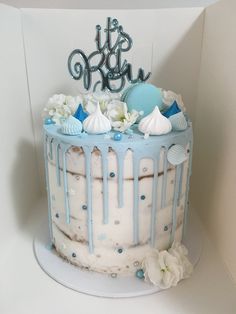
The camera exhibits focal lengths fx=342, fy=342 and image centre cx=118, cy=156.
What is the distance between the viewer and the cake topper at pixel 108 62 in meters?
1.15

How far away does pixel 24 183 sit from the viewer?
46.6 inches

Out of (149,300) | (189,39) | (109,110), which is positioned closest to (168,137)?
(109,110)

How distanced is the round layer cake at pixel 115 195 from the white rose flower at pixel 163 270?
1.5 inches

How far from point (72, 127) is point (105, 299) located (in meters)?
0.44

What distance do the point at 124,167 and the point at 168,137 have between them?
0.13 meters

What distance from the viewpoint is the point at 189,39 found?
3.85 ft

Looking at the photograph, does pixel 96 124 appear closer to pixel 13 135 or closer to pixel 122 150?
pixel 122 150

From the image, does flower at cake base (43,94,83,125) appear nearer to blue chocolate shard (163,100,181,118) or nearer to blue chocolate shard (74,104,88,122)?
blue chocolate shard (74,104,88,122)

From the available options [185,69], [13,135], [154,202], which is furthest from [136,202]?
[185,69]

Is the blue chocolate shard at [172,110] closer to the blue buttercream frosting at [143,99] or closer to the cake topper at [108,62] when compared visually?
the blue buttercream frosting at [143,99]

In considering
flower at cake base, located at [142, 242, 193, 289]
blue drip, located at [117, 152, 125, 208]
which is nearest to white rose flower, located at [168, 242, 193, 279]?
flower at cake base, located at [142, 242, 193, 289]

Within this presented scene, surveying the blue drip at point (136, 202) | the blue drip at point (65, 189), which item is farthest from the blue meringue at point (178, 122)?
the blue drip at point (65, 189)

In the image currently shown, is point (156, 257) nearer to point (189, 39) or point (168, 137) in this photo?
point (168, 137)

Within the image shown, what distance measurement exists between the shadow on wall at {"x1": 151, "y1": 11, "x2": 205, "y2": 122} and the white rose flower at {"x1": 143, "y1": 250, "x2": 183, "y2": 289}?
57 centimetres
